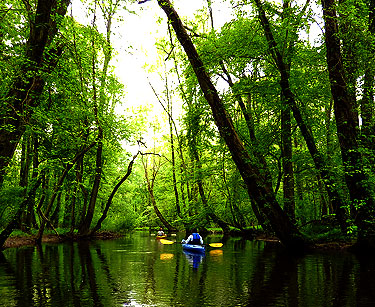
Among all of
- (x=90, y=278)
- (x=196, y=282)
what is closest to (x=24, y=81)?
(x=90, y=278)

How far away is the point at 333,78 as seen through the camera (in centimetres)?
1266

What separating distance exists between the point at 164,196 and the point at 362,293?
115 feet

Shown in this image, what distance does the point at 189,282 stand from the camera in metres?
9.09

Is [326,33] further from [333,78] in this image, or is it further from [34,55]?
[34,55]

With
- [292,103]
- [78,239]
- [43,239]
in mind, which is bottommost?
[78,239]

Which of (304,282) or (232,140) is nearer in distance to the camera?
(304,282)

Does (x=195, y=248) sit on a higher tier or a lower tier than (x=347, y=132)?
lower

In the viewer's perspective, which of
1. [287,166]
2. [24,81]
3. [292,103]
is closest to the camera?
[24,81]

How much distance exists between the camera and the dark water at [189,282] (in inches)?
273

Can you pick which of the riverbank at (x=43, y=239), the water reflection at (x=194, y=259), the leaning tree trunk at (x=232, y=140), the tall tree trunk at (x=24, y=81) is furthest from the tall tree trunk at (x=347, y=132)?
the riverbank at (x=43, y=239)

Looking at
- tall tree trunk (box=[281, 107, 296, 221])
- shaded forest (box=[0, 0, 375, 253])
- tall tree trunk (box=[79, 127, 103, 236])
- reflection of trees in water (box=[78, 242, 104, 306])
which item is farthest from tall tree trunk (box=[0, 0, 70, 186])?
tall tree trunk (box=[79, 127, 103, 236])

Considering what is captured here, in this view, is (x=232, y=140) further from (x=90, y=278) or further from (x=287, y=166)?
(x=90, y=278)

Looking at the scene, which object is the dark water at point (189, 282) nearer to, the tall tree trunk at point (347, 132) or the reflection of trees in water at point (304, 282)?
the reflection of trees in water at point (304, 282)

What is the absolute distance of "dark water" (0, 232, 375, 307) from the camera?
6947mm
